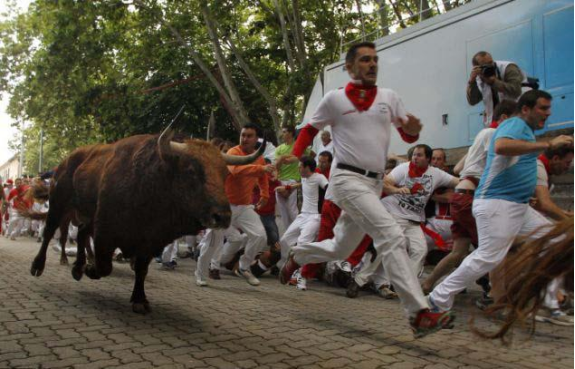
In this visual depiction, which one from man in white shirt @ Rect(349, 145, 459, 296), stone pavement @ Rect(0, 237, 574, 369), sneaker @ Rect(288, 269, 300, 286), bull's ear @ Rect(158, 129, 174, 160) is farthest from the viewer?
sneaker @ Rect(288, 269, 300, 286)

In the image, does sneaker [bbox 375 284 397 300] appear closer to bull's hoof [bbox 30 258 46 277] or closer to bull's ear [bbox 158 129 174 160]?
bull's ear [bbox 158 129 174 160]

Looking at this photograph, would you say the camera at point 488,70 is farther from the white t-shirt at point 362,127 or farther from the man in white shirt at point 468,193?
the white t-shirt at point 362,127

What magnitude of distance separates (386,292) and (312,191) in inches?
85.6

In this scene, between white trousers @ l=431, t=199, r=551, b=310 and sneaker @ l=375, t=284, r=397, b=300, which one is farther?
sneaker @ l=375, t=284, r=397, b=300

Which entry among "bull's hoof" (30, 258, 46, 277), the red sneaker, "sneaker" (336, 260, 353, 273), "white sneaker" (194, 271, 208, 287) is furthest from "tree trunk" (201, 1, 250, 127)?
the red sneaker

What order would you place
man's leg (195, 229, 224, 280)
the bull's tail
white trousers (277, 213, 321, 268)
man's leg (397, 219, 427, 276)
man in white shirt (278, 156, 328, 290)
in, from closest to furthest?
man's leg (397, 219, 427, 276) → man's leg (195, 229, 224, 280) → white trousers (277, 213, 321, 268) → man in white shirt (278, 156, 328, 290) → the bull's tail

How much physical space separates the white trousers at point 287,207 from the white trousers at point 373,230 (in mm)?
4876

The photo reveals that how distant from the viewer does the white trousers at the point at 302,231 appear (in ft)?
27.8

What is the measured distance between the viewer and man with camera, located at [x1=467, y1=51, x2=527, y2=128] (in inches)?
284

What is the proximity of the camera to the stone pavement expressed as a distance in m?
2.98

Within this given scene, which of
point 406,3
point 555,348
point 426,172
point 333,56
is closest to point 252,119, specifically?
point 333,56

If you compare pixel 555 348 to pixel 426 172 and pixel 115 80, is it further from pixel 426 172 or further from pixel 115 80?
pixel 115 80

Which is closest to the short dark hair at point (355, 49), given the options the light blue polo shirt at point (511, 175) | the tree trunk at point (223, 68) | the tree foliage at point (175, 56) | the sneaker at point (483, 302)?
the light blue polo shirt at point (511, 175)

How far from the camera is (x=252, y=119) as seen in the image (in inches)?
916
